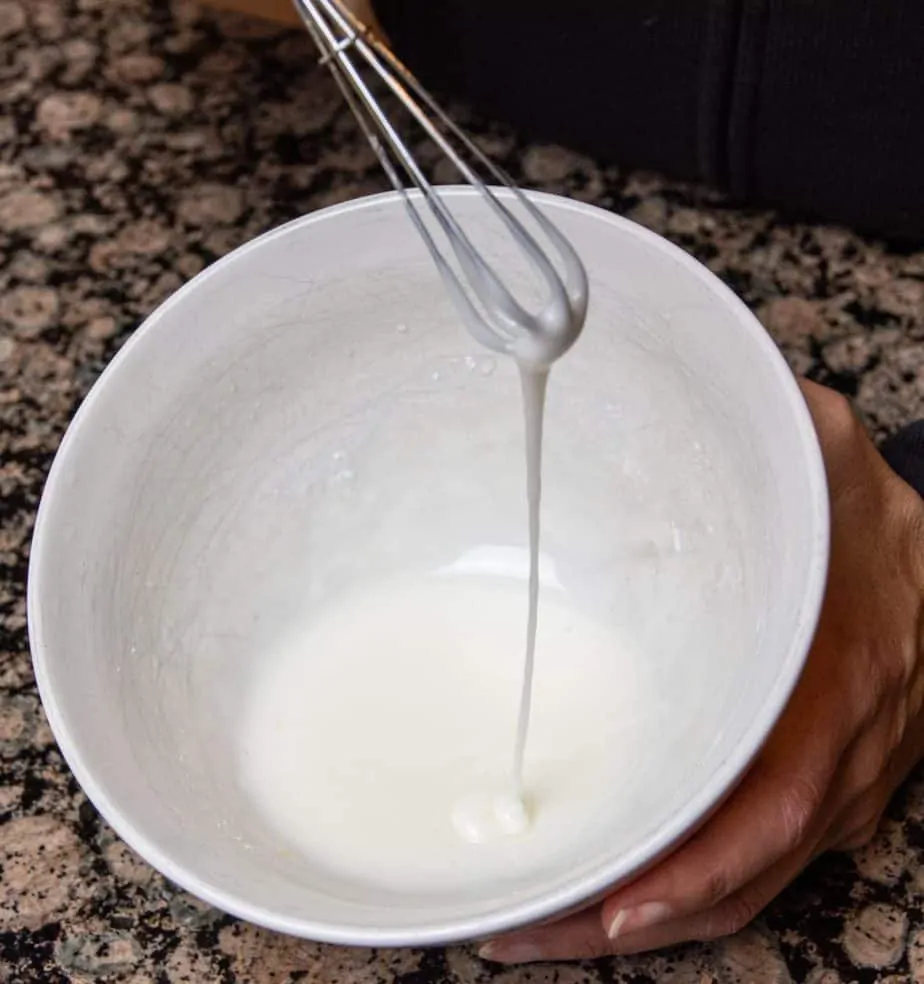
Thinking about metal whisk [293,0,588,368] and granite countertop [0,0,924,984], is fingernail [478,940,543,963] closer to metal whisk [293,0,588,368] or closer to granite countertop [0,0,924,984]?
granite countertop [0,0,924,984]

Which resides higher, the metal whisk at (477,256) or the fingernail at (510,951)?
the metal whisk at (477,256)

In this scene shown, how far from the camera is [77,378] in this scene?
28.6 inches

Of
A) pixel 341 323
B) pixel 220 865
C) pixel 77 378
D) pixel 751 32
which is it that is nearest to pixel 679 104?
pixel 751 32

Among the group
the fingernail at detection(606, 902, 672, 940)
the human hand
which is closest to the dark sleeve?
the human hand

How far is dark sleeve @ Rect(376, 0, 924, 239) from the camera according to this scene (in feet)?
2.09

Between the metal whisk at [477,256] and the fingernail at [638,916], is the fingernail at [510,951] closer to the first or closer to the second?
the fingernail at [638,916]

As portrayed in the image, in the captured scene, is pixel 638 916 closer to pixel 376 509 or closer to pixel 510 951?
pixel 510 951

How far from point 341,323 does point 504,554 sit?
0.15 m

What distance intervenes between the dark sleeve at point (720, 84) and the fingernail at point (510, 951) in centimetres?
41

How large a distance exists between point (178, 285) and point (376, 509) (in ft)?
0.63

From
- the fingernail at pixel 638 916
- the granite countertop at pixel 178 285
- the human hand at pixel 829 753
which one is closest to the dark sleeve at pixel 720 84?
the granite countertop at pixel 178 285

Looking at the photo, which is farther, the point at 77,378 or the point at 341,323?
the point at 77,378

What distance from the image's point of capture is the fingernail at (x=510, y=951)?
49 cm

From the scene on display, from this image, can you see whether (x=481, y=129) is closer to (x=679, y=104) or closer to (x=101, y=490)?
(x=679, y=104)
